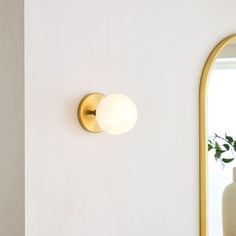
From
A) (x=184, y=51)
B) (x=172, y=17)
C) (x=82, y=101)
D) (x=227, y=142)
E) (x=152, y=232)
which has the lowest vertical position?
(x=152, y=232)

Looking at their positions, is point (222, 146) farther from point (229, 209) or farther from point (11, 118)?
point (11, 118)

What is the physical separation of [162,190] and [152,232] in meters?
0.15

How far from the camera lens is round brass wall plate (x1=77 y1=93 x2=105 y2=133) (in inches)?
50.1

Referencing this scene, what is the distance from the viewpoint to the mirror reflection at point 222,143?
160 cm

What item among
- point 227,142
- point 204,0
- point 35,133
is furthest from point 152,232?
point 204,0

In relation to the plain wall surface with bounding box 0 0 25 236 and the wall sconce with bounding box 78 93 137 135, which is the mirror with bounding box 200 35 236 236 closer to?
the wall sconce with bounding box 78 93 137 135

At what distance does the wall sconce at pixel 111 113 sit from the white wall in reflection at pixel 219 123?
0.48 m

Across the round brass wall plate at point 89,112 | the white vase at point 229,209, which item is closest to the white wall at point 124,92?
the round brass wall plate at point 89,112

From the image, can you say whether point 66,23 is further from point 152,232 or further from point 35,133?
point 152,232

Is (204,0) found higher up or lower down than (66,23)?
Result: higher up

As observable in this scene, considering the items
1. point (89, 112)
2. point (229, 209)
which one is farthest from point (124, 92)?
point (229, 209)

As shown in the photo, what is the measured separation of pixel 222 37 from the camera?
1.62 meters

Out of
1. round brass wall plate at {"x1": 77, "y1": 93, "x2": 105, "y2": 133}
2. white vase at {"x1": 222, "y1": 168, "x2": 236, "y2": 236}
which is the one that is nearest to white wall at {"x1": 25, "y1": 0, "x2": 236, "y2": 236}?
round brass wall plate at {"x1": 77, "y1": 93, "x2": 105, "y2": 133}

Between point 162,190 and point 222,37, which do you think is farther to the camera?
point 222,37
